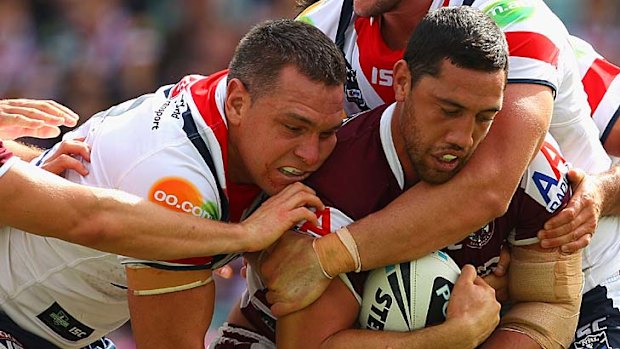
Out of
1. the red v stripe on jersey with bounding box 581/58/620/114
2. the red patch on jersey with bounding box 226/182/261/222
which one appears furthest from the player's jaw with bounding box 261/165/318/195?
the red v stripe on jersey with bounding box 581/58/620/114

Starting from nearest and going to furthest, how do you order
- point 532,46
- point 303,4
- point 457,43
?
point 457,43 < point 532,46 < point 303,4

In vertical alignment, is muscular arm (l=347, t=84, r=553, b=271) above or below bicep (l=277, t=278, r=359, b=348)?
above

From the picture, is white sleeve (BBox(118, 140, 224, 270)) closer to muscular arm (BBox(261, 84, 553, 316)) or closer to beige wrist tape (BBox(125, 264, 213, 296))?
beige wrist tape (BBox(125, 264, 213, 296))

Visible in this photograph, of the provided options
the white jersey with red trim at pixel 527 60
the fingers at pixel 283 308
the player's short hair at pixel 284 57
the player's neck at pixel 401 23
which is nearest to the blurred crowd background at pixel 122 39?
the white jersey with red trim at pixel 527 60

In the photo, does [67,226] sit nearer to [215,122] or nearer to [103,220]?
[103,220]

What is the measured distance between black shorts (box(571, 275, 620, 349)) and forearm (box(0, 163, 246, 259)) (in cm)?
152

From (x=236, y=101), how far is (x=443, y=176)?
81cm

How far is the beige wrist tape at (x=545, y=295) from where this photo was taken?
4.57 metres

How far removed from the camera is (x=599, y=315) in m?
4.94

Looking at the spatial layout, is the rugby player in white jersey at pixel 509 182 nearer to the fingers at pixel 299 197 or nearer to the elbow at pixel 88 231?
the fingers at pixel 299 197

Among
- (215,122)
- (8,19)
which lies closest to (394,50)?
(215,122)

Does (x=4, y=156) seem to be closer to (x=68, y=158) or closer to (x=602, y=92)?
(x=68, y=158)

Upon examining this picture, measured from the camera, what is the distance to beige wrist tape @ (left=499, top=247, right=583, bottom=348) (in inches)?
180

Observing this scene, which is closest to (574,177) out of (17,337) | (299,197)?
(299,197)
